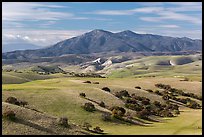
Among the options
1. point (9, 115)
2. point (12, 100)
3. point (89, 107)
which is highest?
point (9, 115)

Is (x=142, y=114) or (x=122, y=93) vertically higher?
(x=122, y=93)

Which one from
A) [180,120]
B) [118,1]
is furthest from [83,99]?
[118,1]

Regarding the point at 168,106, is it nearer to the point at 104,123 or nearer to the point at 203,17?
the point at 104,123

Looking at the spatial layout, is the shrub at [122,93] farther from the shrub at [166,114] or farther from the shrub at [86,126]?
the shrub at [86,126]

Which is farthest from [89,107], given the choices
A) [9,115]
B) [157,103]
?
[157,103]

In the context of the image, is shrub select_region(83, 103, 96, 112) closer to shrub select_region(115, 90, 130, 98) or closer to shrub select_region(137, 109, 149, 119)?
shrub select_region(137, 109, 149, 119)

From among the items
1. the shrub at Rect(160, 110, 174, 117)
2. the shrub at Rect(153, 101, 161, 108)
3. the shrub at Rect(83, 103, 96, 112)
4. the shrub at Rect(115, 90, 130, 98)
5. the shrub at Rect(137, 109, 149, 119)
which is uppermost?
the shrub at Rect(83, 103, 96, 112)

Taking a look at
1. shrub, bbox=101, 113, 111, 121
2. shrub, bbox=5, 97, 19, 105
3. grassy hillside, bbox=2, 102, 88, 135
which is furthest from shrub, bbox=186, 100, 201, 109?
grassy hillside, bbox=2, 102, 88, 135

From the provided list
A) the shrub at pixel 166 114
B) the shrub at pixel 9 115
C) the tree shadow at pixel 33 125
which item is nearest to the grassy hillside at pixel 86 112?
the shrub at pixel 166 114

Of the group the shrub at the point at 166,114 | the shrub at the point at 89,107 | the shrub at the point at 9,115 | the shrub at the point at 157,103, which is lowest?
the shrub at the point at 166,114

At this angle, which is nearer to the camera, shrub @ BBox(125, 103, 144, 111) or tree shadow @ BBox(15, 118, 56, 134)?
tree shadow @ BBox(15, 118, 56, 134)

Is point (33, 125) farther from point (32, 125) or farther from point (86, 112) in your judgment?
point (86, 112)
